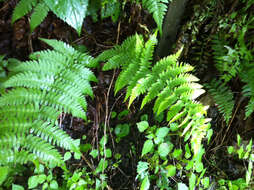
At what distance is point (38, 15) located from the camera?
1.55 m

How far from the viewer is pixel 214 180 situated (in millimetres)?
1868

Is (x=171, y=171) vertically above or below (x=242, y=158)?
below

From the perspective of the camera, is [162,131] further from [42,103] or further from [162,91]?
[42,103]

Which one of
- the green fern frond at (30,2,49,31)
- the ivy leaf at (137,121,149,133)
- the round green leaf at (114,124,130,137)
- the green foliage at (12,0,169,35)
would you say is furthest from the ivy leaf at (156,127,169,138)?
the green fern frond at (30,2,49,31)

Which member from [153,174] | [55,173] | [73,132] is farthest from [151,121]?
[55,173]

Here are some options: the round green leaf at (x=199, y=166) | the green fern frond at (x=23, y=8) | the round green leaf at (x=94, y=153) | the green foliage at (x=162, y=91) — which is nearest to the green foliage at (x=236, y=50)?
the green foliage at (x=162, y=91)

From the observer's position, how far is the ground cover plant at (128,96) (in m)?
1.40

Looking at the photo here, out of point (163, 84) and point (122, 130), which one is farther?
point (122, 130)

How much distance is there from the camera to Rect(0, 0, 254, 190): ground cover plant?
4.60 feet

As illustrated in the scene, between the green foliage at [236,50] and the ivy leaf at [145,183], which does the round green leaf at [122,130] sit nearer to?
the ivy leaf at [145,183]

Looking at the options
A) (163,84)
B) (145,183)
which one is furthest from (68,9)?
(145,183)

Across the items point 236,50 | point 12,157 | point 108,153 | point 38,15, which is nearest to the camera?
point 12,157

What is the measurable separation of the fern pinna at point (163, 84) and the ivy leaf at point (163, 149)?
0.27 meters

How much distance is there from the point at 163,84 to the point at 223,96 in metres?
0.52
